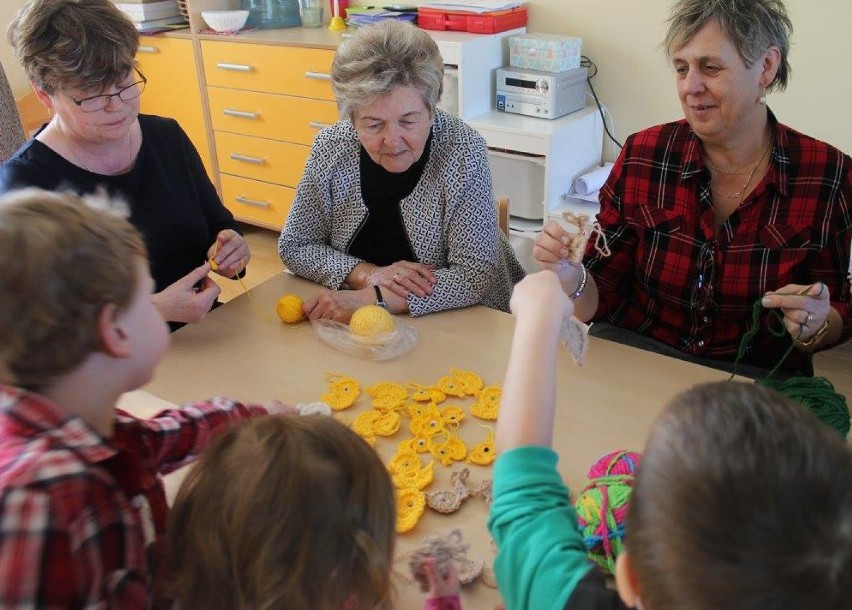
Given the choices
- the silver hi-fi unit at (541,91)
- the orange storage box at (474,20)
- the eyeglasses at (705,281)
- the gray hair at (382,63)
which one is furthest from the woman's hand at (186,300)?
the orange storage box at (474,20)

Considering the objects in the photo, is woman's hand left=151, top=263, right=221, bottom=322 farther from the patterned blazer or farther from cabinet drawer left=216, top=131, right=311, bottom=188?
cabinet drawer left=216, top=131, right=311, bottom=188

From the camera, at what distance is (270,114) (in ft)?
11.9

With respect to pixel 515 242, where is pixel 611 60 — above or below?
above

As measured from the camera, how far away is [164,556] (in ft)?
2.61

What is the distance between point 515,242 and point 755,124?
1718 millimetres

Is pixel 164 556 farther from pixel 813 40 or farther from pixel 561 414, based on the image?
pixel 813 40

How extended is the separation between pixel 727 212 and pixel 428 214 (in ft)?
2.24

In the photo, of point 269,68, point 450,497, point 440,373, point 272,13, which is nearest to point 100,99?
point 440,373

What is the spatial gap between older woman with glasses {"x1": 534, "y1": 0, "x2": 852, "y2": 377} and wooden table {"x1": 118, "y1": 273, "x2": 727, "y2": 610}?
0.74 ft

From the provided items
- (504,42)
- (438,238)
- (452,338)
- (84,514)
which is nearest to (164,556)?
(84,514)

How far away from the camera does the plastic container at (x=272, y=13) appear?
376cm

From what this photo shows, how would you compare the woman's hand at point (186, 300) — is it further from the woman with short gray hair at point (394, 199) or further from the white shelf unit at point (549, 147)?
the white shelf unit at point (549, 147)

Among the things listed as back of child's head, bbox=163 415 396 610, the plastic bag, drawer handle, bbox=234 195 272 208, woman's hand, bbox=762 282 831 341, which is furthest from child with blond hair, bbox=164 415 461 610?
drawer handle, bbox=234 195 272 208

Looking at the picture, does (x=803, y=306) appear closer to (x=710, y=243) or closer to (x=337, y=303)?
(x=710, y=243)
